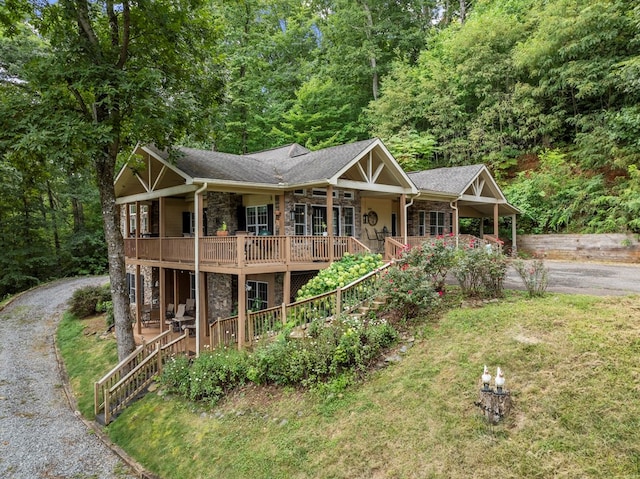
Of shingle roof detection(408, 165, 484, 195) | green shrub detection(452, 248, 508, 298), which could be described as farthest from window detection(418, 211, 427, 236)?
green shrub detection(452, 248, 508, 298)

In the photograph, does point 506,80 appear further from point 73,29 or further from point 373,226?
point 73,29

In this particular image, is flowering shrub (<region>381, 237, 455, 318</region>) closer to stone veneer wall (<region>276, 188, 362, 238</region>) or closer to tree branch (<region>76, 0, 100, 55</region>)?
stone veneer wall (<region>276, 188, 362, 238</region>)

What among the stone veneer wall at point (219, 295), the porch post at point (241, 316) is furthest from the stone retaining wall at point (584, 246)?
the porch post at point (241, 316)

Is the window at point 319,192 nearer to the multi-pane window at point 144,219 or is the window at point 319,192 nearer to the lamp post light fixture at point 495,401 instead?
the multi-pane window at point 144,219

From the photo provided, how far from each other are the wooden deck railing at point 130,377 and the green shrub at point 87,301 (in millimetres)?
8912

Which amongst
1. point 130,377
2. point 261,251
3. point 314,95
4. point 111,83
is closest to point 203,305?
point 130,377

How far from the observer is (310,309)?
373 inches

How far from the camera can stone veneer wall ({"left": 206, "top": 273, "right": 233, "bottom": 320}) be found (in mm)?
14328

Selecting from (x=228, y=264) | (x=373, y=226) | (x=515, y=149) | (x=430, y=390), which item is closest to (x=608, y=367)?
(x=430, y=390)

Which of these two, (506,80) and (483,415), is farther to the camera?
(506,80)

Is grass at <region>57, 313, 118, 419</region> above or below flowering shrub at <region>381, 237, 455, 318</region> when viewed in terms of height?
below

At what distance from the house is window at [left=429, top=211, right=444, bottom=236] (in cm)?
7

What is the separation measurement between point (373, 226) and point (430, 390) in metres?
11.0

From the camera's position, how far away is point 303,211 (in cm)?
1403
